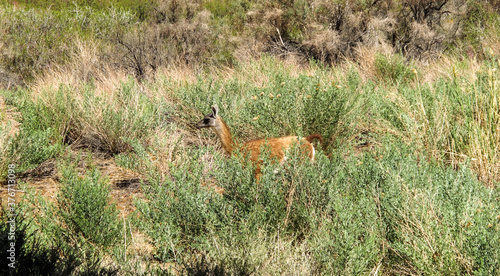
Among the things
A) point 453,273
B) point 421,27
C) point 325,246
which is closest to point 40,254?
point 325,246

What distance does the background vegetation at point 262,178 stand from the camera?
101 inches

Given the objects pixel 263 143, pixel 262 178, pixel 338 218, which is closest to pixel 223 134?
pixel 263 143

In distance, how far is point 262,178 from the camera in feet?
10.5

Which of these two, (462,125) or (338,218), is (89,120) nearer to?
(338,218)

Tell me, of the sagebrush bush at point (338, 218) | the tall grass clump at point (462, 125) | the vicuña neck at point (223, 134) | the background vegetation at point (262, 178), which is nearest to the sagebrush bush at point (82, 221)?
the background vegetation at point (262, 178)

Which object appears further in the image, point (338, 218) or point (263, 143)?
point (263, 143)

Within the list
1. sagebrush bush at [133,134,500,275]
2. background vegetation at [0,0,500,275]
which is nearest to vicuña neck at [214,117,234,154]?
background vegetation at [0,0,500,275]

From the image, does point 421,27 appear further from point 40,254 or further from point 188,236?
point 40,254

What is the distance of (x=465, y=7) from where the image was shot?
1180 centimetres

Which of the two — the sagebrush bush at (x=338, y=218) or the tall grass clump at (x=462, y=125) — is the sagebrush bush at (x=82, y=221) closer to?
the sagebrush bush at (x=338, y=218)

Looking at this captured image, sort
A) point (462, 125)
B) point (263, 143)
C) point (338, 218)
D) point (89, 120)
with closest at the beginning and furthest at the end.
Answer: point (338, 218) → point (263, 143) → point (462, 125) → point (89, 120)

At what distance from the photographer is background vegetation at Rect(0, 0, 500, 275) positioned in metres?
2.58

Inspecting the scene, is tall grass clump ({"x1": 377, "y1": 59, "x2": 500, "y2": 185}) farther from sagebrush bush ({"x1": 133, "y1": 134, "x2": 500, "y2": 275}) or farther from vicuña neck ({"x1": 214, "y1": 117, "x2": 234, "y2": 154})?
vicuña neck ({"x1": 214, "y1": 117, "x2": 234, "y2": 154})

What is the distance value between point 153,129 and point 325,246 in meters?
3.98
